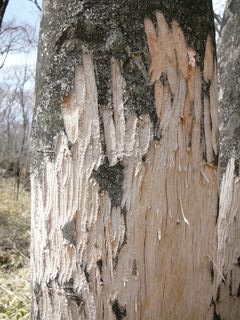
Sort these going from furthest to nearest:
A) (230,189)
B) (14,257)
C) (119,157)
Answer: (14,257) < (230,189) < (119,157)

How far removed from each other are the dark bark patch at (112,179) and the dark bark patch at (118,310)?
32cm

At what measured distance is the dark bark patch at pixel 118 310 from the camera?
164 cm

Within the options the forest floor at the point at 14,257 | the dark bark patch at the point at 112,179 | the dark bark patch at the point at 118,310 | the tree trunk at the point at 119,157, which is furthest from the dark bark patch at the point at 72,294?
the forest floor at the point at 14,257

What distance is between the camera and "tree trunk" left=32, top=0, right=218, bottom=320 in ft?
5.32

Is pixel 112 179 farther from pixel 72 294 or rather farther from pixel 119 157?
pixel 72 294

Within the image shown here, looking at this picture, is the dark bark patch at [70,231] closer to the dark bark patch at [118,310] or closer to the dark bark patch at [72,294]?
the dark bark patch at [72,294]

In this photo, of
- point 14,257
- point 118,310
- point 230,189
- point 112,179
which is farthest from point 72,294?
point 14,257

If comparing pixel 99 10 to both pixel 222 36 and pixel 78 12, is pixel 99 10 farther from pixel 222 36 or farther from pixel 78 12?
pixel 222 36

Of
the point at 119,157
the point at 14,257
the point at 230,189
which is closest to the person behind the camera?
the point at 119,157

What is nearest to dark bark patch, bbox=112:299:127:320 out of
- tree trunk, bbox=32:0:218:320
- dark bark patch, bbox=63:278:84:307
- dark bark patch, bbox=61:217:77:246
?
tree trunk, bbox=32:0:218:320

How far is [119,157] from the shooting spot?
1.62 metres

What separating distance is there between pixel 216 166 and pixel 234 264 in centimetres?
89

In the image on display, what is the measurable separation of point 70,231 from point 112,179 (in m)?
0.21

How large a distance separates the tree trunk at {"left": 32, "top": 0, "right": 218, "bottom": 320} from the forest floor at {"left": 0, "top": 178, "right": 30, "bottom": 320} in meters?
1.66
